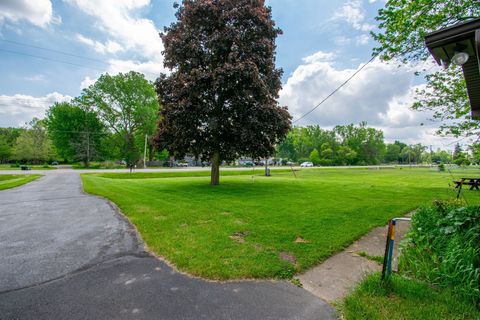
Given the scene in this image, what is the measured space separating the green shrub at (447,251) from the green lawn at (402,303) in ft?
0.78

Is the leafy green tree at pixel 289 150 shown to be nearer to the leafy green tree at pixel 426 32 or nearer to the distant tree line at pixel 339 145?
the distant tree line at pixel 339 145

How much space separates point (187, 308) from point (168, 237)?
2390mm

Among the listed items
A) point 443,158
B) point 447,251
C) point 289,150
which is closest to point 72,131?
point 447,251

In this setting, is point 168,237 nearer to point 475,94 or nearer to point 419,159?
point 475,94

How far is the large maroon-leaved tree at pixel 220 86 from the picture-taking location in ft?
34.0

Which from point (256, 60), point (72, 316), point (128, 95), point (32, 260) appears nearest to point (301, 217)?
point (72, 316)

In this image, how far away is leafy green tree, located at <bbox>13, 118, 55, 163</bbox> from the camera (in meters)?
42.2

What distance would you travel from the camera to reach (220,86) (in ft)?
34.1

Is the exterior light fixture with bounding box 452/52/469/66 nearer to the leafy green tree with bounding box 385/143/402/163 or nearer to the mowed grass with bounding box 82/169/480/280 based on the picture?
the mowed grass with bounding box 82/169/480/280

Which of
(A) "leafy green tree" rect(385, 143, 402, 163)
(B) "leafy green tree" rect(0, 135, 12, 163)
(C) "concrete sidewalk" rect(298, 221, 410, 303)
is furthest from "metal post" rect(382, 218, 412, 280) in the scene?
(A) "leafy green tree" rect(385, 143, 402, 163)

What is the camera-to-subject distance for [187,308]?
2.43 meters

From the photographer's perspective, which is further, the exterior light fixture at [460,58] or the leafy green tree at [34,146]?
the leafy green tree at [34,146]

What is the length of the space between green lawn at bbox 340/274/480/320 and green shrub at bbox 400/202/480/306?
239mm

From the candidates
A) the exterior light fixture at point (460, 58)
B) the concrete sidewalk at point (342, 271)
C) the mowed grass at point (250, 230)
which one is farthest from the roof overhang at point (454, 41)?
the mowed grass at point (250, 230)
